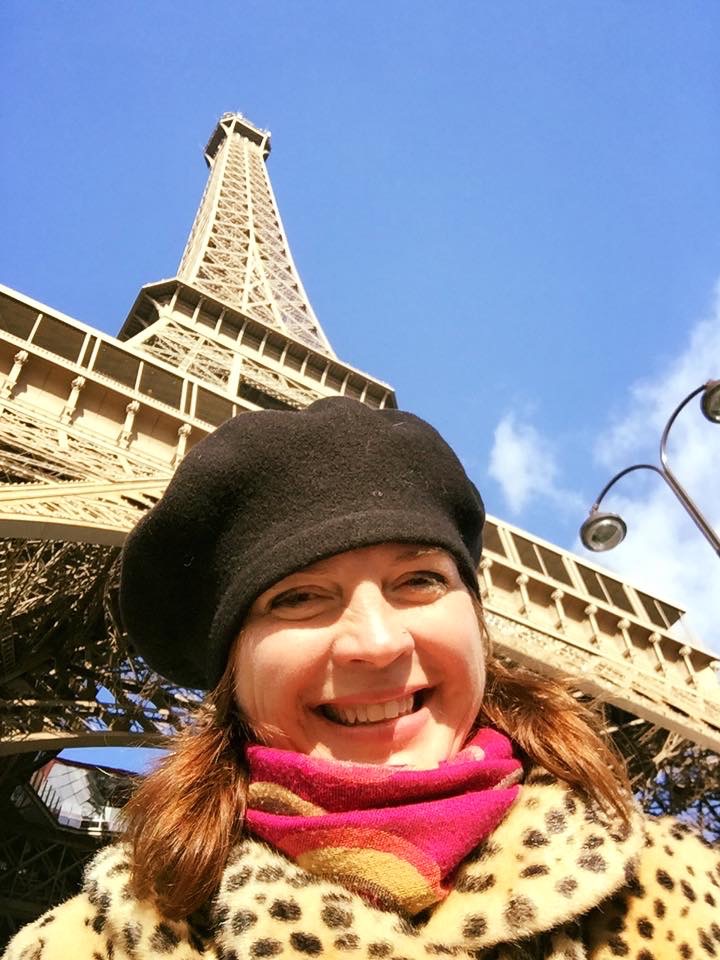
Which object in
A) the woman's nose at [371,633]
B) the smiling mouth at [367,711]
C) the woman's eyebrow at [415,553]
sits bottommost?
the smiling mouth at [367,711]

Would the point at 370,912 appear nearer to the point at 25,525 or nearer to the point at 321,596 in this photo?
the point at 321,596

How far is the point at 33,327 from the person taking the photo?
12391 millimetres

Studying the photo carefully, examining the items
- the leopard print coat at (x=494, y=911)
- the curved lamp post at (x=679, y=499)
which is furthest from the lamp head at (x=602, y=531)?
the leopard print coat at (x=494, y=911)

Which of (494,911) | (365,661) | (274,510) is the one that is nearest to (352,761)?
(365,661)

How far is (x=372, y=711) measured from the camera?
1406 mm

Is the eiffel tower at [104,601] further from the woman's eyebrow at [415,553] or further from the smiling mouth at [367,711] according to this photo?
the woman's eyebrow at [415,553]

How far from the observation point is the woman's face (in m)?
1.38

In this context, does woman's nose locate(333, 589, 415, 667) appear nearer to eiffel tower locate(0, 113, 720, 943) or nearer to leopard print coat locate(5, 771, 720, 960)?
leopard print coat locate(5, 771, 720, 960)

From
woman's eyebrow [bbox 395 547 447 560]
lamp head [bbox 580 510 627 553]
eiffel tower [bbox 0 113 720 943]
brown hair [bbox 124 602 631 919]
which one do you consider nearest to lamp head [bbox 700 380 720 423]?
lamp head [bbox 580 510 627 553]

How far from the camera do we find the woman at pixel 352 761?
115 cm

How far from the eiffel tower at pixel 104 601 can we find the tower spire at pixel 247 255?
31.3 ft

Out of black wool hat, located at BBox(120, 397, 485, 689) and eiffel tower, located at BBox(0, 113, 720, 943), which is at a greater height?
eiffel tower, located at BBox(0, 113, 720, 943)

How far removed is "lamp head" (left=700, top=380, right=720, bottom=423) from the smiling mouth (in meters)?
5.68

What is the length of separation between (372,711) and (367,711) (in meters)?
0.01
